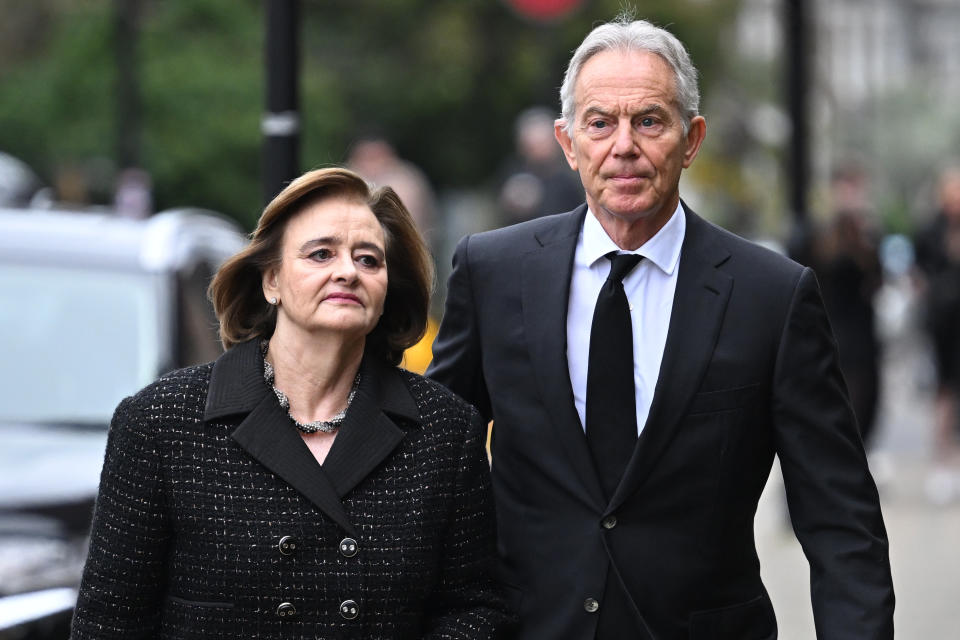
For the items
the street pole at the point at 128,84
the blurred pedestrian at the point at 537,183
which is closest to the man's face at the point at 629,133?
the blurred pedestrian at the point at 537,183

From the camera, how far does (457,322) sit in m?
4.07

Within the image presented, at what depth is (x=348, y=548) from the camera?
11.7 ft

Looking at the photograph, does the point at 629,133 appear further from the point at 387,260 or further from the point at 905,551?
the point at 905,551

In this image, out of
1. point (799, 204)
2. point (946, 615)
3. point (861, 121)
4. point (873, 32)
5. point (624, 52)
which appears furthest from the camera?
point (873, 32)

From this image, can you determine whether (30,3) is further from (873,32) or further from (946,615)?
(873,32)

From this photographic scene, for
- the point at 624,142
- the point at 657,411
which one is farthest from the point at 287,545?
the point at 624,142

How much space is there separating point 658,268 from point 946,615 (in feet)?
17.1

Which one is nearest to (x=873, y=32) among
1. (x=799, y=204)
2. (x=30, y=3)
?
(x=30, y=3)

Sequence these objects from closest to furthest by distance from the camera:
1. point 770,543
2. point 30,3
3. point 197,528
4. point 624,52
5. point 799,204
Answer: point 197,528
point 624,52
point 770,543
point 799,204
point 30,3

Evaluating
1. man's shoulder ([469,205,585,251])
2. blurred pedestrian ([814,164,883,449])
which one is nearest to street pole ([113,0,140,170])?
blurred pedestrian ([814,164,883,449])

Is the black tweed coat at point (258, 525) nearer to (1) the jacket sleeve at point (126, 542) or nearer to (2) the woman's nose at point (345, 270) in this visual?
(1) the jacket sleeve at point (126, 542)

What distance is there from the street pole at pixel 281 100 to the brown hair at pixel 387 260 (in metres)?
2.04

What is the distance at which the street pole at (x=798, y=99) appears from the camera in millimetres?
11508

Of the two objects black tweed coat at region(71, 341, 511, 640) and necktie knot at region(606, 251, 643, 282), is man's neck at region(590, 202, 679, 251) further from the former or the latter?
black tweed coat at region(71, 341, 511, 640)
